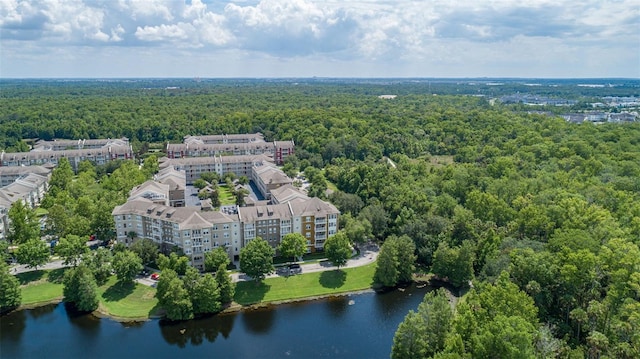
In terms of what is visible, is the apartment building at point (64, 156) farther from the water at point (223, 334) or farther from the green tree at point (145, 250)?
the water at point (223, 334)

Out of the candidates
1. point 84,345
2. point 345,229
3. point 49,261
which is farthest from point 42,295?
point 345,229

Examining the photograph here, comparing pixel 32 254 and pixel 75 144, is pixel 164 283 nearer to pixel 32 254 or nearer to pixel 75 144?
pixel 32 254

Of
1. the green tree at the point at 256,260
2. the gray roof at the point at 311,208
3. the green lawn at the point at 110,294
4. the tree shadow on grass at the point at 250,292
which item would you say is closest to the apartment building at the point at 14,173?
the green lawn at the point at 110,294

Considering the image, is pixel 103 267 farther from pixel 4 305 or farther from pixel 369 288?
pixel 369 288

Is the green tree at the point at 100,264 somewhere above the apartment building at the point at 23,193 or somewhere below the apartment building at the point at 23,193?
below

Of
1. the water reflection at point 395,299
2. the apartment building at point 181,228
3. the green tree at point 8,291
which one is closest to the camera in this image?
the green tree at point 8,291

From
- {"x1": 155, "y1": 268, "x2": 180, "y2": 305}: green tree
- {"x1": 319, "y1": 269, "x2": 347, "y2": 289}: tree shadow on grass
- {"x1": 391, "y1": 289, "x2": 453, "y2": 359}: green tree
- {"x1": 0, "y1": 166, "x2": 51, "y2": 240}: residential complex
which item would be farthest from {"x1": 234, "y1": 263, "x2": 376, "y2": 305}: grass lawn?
{"x1": 0, "y1": 166, "x2": 51, "y2": 240}: residential complex

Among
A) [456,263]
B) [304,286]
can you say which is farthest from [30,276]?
[456,263]
